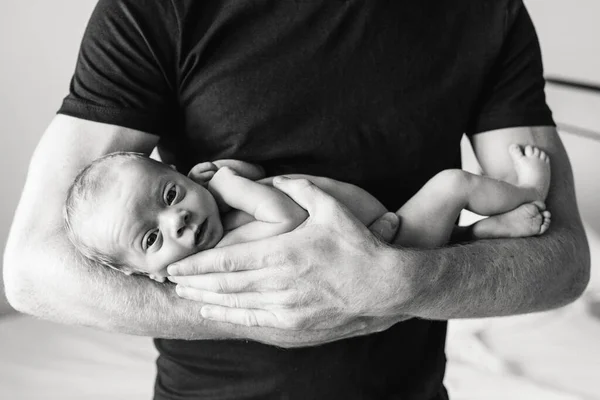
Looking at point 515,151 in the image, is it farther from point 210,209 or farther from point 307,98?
point 210,209

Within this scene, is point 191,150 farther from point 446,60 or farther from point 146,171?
point 446,60

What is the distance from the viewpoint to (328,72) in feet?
3.91

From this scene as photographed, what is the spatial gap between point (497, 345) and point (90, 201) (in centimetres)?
151

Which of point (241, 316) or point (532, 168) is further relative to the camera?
point (532, 168)

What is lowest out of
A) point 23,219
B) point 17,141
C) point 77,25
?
point 17,141

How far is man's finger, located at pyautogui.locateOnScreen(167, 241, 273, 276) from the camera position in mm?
1027

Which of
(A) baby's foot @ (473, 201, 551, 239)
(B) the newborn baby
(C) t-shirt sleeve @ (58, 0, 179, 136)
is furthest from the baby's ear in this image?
(A) baby's foot @ (473, 201, 551, 239)

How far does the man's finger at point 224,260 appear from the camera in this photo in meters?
1.03

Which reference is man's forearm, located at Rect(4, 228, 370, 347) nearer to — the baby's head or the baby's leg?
the baby's head

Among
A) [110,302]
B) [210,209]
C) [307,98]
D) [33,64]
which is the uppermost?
[307,98]

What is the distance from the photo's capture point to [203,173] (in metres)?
1.14

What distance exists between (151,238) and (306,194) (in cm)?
24

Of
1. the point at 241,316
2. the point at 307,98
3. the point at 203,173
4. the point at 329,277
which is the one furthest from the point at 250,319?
the point at 307,98

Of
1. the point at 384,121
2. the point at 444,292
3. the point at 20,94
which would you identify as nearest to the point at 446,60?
the point at 384,121
